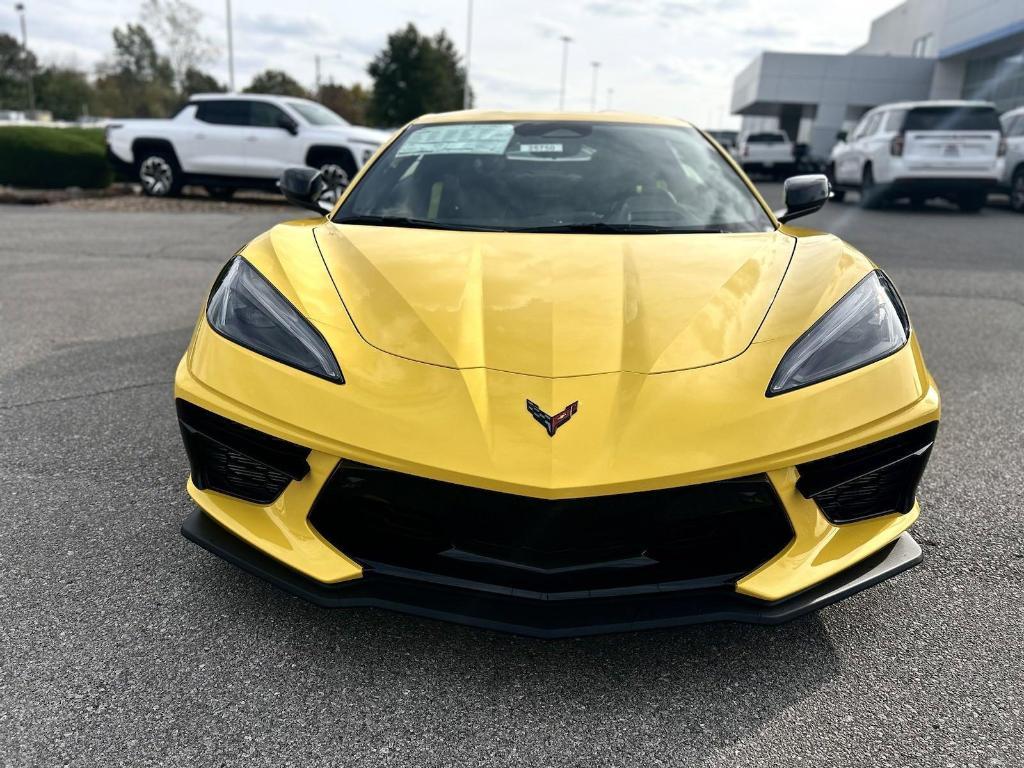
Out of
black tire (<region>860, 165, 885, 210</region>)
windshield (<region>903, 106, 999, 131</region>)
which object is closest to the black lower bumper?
windshield (<region>903, 106, 999, 131</region>)

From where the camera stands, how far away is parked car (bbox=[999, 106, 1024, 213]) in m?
13.5

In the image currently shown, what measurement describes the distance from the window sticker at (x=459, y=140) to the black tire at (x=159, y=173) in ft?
37.8

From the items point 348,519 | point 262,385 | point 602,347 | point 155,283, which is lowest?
point 155,283

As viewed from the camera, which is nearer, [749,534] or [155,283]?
[749,534]

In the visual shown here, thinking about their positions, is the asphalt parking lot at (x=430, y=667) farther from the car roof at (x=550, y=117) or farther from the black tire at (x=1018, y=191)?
the black tire at (x=1018, y=191)

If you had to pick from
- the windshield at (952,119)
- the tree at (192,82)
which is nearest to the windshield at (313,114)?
the windshield at (952,119)

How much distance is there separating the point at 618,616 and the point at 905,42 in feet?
162

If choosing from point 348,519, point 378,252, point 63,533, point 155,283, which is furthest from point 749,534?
point 155,283

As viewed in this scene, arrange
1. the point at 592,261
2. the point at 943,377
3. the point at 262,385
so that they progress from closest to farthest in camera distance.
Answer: the point at 262,385 → the point at 592,261 → the point at 943,377

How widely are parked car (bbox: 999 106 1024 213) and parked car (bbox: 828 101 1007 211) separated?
794 mm

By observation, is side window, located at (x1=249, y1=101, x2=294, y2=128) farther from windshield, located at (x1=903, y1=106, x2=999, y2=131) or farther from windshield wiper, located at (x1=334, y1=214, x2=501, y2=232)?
windshield wiper, located at (x1=334, y1=214, x2=501, y2=232)

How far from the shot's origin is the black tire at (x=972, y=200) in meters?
13.5

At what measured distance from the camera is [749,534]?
171 centimetres

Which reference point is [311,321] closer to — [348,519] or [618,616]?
[348,519]
